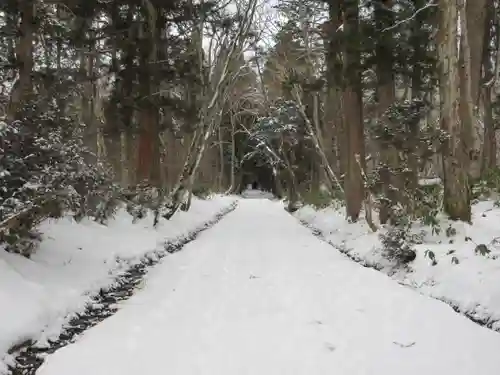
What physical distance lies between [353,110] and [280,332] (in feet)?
31.5

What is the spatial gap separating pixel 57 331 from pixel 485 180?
418 inches

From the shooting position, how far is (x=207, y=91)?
1670cm

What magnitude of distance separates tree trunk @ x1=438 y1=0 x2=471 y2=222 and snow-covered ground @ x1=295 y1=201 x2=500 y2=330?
0.34 meters

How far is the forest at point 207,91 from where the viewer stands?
23.4 feet

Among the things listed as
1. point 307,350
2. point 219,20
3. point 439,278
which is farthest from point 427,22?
point 307,350

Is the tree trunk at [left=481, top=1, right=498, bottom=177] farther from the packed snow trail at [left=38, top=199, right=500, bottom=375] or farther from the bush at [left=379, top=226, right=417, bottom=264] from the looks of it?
the packed snow trail at [left=38, top=199, right=500, bottom=375]

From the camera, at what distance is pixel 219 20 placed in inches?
671

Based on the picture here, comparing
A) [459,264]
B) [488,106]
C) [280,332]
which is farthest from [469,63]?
[488,106]

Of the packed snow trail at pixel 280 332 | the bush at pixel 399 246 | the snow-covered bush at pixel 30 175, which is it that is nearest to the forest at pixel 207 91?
the snow-covered bush at pixel 30 175

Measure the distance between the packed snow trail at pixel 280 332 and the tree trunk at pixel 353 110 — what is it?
6.13 m

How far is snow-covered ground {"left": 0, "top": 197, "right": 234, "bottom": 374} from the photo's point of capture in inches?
188

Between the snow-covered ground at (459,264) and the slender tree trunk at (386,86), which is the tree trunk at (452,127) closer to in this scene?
the snow-covered ground at (459,264)

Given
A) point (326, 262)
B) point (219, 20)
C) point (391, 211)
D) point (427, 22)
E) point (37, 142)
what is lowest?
point (326, 262)

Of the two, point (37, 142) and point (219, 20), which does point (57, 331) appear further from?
point (219, 20)
